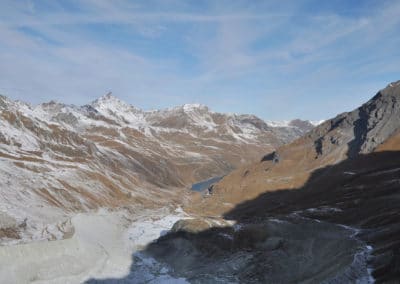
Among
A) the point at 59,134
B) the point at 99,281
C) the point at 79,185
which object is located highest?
the point at 59,134

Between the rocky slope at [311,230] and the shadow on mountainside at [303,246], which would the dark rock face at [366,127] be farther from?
the shadow on mountainside at [303,246]

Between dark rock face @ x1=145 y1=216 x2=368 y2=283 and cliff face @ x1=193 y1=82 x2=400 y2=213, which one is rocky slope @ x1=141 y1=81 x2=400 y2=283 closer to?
dark rock face @ x1=145 y1=216 x2=368 y2=283

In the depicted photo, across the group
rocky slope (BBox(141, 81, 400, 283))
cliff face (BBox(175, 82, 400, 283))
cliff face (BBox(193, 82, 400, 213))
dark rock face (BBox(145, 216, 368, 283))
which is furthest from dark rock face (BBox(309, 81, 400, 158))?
dark rock face (BBox(145, 216, 368, 283))

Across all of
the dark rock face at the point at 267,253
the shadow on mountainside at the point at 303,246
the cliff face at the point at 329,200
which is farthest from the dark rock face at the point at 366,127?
the dark rock face at the point at 267,253

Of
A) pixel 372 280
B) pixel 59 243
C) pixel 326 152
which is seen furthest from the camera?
pixel 326 152

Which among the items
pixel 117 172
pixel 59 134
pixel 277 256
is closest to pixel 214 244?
pixel 277 256

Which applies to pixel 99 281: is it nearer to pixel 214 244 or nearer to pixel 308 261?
pixel 214 244
